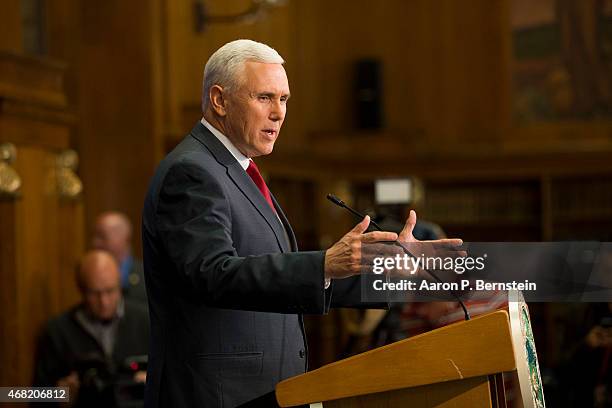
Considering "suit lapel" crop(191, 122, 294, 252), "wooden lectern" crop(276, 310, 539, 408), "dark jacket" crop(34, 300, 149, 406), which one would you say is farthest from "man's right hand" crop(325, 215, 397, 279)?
"dark jacket" crop(34, 300, 149, 406)

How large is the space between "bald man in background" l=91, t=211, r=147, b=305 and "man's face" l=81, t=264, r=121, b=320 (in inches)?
32.4

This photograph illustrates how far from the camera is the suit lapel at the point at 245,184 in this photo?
2568 millimetres

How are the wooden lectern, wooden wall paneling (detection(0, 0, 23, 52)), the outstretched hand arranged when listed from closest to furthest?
the wooden lectern < the outstretched hand < wooden wall paneling (detection(0, 0, 23, 52))

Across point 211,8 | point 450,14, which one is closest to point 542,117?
point 450,14

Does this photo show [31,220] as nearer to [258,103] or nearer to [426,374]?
[258,103]

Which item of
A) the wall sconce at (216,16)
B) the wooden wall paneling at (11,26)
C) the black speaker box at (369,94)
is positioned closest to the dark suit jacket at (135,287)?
the wooden wall paneling at (11,26)

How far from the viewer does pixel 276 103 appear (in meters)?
2.57

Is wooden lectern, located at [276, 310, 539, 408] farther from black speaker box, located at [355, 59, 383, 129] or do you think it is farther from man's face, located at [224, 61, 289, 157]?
black speaker box, located at [355, 59, 383, 129]

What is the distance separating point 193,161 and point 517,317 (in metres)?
0.76

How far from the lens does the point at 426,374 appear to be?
7.11 feet

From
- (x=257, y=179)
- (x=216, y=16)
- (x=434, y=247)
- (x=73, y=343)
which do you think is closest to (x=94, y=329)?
(x=73, y=343)

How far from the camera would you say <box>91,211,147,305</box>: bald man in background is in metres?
6.56

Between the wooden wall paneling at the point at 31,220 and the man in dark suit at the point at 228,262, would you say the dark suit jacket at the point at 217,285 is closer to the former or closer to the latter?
the man in dark suit at the point at 228,262

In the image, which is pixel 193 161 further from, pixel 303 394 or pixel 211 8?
pixel 211 8
